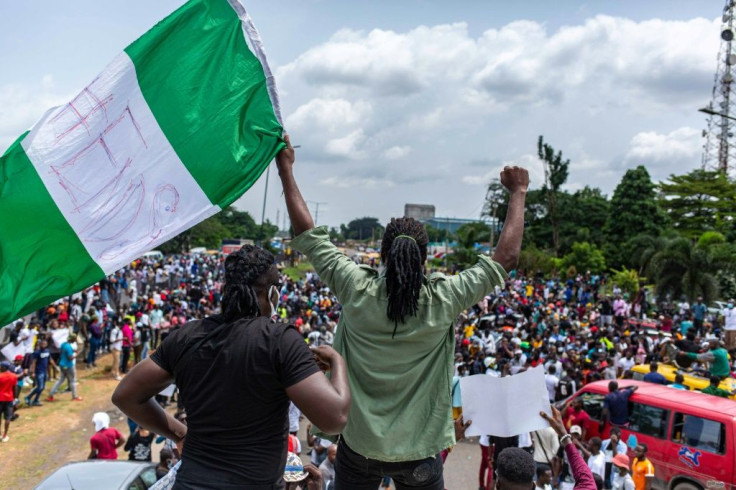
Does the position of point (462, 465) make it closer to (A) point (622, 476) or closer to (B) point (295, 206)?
(A) point (622, 476)

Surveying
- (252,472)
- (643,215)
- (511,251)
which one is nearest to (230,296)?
(252,472)

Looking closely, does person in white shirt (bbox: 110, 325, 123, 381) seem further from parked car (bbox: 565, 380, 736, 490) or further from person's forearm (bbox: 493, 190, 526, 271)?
person's forearm (bbox: 493, 190, 526, 271)

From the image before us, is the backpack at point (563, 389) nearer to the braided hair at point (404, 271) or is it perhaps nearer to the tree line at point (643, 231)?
the braided hair at point (404, 271)

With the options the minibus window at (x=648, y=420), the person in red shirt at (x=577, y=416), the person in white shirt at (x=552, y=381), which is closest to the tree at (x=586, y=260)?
the person in white shirt at (x=552, y=381)

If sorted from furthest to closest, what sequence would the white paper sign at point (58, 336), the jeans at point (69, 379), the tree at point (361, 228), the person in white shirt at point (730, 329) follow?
the tree at point (361, 228) → the person in white shirt at point (730, 329) → the white paper sign at point (58, 336) → the jeans at point (69, 379)

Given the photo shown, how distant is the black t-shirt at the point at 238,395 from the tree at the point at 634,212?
38047 millimetres

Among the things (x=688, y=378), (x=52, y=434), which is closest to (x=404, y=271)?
(x=688, y=378)

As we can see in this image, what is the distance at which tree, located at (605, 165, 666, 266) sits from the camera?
37.0m

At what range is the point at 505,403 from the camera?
2.82 meters

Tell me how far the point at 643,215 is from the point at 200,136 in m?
38.5

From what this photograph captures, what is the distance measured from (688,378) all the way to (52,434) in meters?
11.2

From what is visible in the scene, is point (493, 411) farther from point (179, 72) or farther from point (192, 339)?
point (179, 72)

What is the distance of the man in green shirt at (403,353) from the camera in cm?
216

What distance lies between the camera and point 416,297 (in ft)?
7.11
